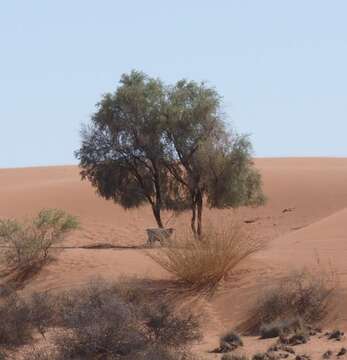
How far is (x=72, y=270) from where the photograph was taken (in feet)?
78.4

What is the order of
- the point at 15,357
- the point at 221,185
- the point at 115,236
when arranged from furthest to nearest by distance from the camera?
the point at 115,236 < the point at 221,185 < the point at 15,357

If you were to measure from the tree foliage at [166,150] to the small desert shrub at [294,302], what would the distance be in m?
13.1

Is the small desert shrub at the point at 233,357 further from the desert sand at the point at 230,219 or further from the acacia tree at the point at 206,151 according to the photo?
the acacia tree at the point at 206,151

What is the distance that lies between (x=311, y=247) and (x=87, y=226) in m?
24.2

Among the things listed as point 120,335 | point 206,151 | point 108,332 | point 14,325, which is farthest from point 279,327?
point 206,151

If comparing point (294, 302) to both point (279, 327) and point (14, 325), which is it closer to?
point (279, 327)

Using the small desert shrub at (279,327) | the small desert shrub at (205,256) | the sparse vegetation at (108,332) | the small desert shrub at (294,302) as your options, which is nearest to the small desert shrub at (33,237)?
the small desert shrub at (205,256)

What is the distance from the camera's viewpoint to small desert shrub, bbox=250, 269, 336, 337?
1777 centimetres

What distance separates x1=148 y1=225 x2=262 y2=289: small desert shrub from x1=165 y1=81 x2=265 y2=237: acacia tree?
1083 centimetres

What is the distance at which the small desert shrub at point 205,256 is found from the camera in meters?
20.2

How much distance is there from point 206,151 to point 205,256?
38.3ft

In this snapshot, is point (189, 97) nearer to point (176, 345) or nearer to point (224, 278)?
point (224, 278)

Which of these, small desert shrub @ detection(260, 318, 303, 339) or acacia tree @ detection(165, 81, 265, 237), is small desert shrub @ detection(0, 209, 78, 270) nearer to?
acacia tree @ detection(165, 81, 265, 237)

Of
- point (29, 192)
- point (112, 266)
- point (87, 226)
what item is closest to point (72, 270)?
point (112, 266)
